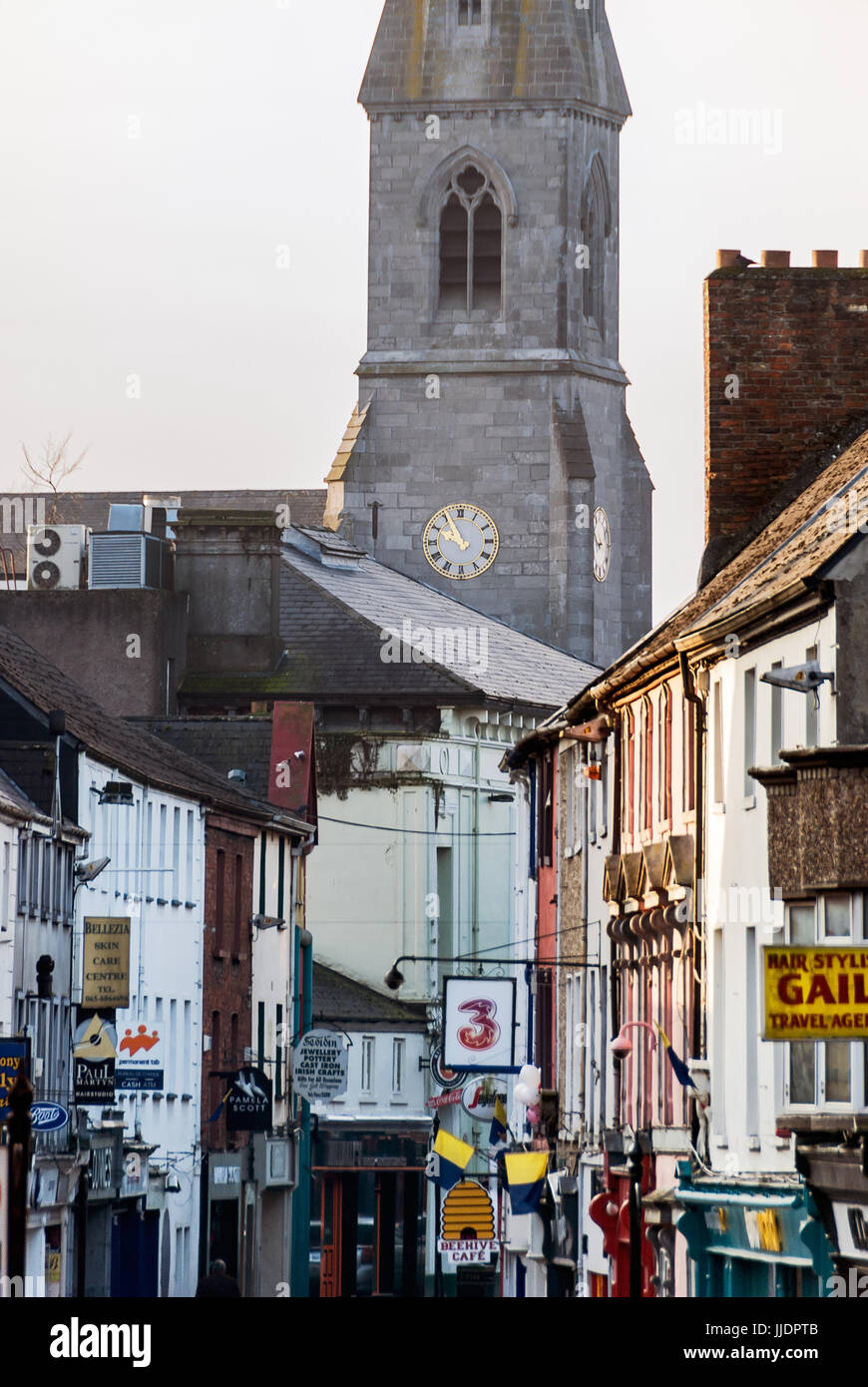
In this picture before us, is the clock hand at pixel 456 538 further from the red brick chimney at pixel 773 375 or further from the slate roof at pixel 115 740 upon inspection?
the red brick chimney at pixel 773 375

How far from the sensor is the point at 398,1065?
244 ft

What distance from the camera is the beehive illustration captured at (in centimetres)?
5181

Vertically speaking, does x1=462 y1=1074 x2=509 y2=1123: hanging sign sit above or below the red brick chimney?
below

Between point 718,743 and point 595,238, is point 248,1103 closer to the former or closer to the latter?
point 718,743

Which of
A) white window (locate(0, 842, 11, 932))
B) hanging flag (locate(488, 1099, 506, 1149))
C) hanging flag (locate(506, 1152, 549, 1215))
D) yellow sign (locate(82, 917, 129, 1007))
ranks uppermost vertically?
white window (locate(0, 842, 11, 932))

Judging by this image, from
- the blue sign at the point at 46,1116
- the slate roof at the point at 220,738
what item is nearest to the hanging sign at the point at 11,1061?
the blue sign at the point at 46,1116

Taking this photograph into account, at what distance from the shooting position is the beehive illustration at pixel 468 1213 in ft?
170

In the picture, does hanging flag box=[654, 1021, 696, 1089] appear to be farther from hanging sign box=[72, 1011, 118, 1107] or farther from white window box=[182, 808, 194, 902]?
white window box=[182, 808, 194, 902]

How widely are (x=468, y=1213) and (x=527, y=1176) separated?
703 cm

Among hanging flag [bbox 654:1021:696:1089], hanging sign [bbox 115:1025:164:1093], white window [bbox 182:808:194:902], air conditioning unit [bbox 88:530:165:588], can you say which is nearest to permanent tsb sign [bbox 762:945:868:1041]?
hanging flag [bbox 654:1021:696:1089]

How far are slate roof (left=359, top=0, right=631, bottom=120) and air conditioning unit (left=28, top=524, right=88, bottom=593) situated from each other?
25.9m

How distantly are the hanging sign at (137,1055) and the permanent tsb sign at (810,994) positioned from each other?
26342 millimetres

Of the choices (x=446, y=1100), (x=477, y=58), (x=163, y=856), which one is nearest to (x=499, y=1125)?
(x=163, y=856)
